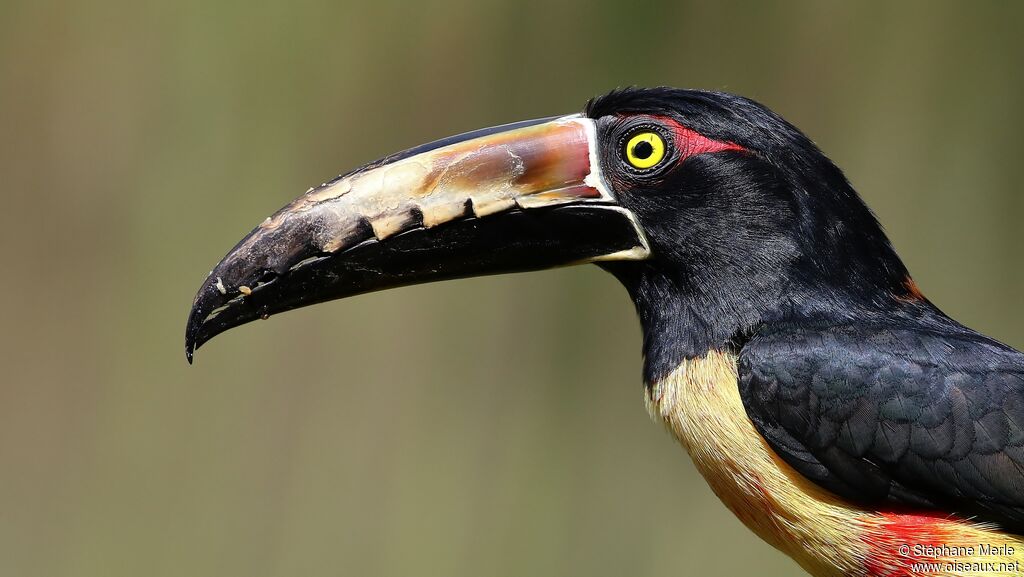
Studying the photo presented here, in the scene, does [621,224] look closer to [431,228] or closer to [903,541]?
→ [431,228]

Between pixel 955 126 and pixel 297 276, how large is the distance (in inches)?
106

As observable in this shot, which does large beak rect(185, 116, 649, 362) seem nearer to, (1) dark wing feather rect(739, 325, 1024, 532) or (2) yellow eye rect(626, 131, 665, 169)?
(2) yellow eye rect(626, 131, 665, 169)

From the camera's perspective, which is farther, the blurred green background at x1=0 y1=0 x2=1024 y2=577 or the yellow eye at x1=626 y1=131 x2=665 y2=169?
the blurred green background at x1=0 y1=0 x2=1024 y2=577

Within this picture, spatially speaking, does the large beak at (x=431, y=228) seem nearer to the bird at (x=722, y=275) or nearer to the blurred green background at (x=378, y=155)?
the bird at (x=722, y=275)

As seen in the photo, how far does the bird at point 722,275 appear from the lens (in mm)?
1514

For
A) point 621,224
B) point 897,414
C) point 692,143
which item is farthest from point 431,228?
point 897,414

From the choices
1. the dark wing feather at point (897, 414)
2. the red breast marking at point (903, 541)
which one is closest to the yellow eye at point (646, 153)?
the dark wing feather at point (897, 414)

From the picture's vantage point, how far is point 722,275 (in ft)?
5.49

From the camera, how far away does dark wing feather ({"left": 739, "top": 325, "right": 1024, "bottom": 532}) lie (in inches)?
57.4

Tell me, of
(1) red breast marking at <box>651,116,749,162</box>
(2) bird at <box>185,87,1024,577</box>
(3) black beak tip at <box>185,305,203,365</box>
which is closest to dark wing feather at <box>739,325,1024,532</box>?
(2) bird at <box>185,87,1024,577</box>

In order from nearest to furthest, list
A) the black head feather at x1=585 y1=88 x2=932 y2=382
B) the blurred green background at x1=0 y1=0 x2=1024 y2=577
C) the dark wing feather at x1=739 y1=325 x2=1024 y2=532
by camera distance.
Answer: the dark wing feather at x1=739 y1=325 x2=1024 y2=532
the black head feather at x1=585 y1=88 x2=932 y2=382
the blurred green background at x1=0 y1=0 x2=1024 y2=577

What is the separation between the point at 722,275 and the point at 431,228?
441 millimetres

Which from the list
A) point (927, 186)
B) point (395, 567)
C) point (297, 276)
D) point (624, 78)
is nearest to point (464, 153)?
point (297, 276)

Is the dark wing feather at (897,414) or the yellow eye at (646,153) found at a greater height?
the yellow eye at (646,153)
